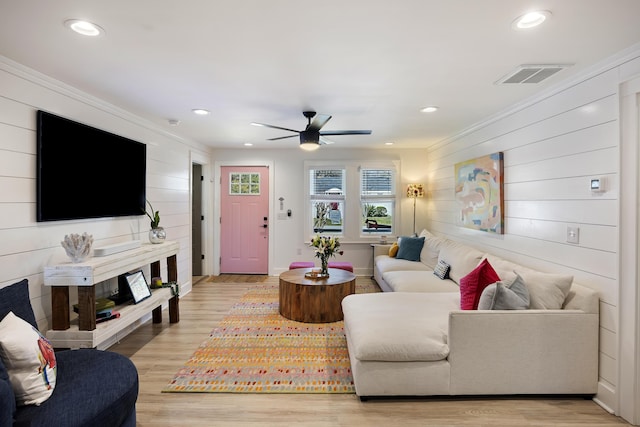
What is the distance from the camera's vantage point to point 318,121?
328cm

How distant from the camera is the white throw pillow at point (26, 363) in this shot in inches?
62.7

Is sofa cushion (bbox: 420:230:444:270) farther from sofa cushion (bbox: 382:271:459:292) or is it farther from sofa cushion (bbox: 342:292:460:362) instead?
sofa cushion (bbox: 342:292:460:362)

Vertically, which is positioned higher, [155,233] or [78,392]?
[155,233]

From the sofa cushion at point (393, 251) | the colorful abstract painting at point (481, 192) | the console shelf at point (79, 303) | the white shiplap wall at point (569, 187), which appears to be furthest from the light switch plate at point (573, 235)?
the console shelf at point (79, 303)

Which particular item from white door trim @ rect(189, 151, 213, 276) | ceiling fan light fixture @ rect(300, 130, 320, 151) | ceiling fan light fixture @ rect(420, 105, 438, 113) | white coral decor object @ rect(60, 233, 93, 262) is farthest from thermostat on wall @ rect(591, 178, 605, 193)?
white door trim @ rect(189, 151, 213, 276)

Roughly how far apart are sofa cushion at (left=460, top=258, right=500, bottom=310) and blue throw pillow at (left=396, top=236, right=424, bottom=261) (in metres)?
2.36

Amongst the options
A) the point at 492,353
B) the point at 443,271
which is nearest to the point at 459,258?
the point at 443,271

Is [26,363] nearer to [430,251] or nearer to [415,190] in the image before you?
[430,251]

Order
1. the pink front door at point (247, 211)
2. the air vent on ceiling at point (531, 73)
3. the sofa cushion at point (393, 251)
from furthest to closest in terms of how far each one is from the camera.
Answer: the pink front door at point (247, 211) < the sofa cushion at point (393, 251) < the air vent on ceiling at point (531, 73)

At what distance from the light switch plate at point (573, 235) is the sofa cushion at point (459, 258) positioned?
116 centimetres

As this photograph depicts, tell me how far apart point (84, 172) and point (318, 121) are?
2.12 m

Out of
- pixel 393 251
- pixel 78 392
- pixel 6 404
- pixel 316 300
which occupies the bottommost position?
pixel 316 300

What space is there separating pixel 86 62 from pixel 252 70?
1126 millimetres

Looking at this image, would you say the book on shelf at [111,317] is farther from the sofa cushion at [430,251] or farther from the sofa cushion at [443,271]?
the sofa cushion at [430,251]
